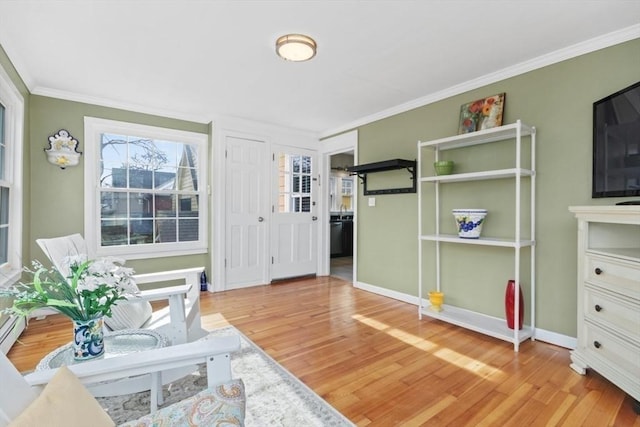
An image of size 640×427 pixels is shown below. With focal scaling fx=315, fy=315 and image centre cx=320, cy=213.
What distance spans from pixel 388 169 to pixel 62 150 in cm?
349

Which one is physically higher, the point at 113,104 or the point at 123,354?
the point at 113,104

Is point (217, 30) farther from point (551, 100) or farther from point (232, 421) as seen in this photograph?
point (551, 100)

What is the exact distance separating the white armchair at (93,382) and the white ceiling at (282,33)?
1.90 meters

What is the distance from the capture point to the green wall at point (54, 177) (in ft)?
10.3

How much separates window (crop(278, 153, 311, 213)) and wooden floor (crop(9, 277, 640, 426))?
1.74 meters

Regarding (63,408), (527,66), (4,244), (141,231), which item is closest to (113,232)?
(141,231)

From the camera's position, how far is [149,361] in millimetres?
995

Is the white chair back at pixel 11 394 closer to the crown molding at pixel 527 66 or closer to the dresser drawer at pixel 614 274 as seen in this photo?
the dresser drawer at pixel 614 274

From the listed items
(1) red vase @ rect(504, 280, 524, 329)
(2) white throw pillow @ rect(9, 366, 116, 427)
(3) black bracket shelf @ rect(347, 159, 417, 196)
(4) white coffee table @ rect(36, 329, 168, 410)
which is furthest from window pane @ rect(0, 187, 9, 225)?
(1) red vase @ rect(504, 280, 524, 329)

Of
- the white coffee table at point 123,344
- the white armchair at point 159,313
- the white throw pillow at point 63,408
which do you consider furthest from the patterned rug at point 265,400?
the white throw pillow at point 63,408

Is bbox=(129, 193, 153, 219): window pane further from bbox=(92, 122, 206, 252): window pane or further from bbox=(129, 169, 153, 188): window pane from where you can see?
bbox=(129, 169, 153, 188): window pane

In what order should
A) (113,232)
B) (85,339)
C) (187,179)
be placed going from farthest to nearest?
(187,179), (113,232), (85,339)

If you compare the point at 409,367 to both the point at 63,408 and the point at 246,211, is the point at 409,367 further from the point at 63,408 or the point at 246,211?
the point at 246,211

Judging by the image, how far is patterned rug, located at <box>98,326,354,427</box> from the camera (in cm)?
160
